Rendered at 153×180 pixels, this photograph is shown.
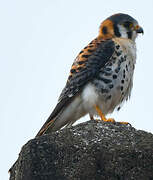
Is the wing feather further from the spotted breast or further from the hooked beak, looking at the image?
the hooked beak

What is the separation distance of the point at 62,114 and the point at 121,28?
178cm

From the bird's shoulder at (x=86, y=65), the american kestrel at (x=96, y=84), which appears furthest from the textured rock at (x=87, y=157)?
the bird's shoulder at (x=86, y=65)

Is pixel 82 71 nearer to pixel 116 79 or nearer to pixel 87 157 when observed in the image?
pixel 116 79

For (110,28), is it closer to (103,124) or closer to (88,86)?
(88,86)

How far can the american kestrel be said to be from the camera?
6113 mm

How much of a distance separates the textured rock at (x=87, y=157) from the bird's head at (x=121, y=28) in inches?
123

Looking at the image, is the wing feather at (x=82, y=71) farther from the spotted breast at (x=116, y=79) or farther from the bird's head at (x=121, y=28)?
the bird's head at (x=121, y=28)

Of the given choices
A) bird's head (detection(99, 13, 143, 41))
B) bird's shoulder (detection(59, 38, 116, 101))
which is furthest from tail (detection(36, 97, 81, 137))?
bird's head (detection(99, 13, 143, 41))

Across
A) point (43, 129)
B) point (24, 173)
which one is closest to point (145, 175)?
point (24, 173)

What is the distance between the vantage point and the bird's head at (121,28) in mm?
7055

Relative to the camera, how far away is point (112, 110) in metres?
6.59

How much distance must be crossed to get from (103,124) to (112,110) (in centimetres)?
224

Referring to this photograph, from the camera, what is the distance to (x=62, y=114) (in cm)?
611

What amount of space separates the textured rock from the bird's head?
3.13 meters
